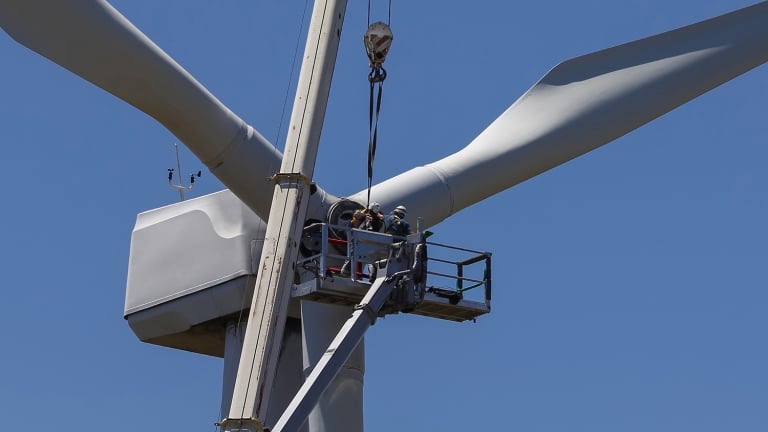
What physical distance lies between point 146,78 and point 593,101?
853 centimetres

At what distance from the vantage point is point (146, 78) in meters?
30.2

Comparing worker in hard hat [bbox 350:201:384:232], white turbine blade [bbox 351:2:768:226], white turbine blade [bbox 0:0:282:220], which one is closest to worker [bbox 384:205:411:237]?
worker in hard hat [bbox 350:201:384:232]

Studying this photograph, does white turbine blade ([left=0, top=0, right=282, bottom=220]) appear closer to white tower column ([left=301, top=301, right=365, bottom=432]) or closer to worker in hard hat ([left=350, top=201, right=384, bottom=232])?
worker in hard hat ([left=350, top=201, right=384, bottom=232])

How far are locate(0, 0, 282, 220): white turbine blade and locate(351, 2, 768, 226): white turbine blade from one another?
353 cm

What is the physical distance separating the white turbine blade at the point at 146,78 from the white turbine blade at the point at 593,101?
353 centimetres

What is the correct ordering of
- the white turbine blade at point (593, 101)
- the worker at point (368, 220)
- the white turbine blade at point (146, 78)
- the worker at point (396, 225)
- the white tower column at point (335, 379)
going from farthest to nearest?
the white turbine blade at point (593, 101), the white tower column at point (335, 379), the worker at point (368, 220), the worker at point (396, 225), the white turbine blade at point (146, 78)

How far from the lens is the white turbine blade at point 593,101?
35094mm

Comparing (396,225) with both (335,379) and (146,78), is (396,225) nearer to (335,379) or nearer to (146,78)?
(335,379)

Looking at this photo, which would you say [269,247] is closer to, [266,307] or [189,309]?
[266,307]

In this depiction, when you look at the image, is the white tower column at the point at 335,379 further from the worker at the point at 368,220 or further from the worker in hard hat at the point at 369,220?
the worker in hard hat at the point at 369,220

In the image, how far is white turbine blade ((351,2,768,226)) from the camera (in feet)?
115

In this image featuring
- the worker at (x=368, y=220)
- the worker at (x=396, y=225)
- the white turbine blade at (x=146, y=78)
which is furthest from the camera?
the worker at (x=368, y=220)

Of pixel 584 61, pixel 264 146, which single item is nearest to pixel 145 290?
pixel 264 146

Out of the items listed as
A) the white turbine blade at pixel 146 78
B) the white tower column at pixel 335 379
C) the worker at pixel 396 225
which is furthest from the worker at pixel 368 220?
the white turbine blade at pixel 146 78
